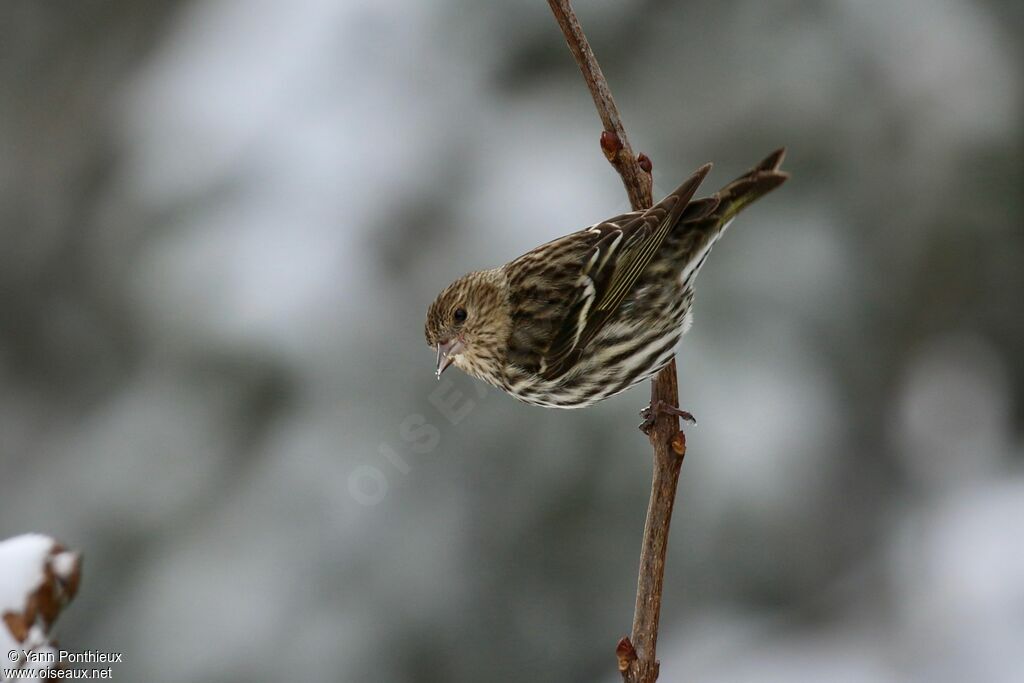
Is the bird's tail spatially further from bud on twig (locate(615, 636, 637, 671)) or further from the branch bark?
bud on twig (locate(615, 636, 637, 671))

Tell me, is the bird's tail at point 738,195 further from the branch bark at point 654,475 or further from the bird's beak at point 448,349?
the bird's beak at point 448,349

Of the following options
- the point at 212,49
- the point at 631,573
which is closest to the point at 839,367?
the point at 631,573

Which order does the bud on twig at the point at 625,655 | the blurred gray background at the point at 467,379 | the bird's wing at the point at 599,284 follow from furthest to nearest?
the blurred gray background at the point at 467,379 → the bird's wing at the point at 599,284 → the bud on twig at the point at 625,655

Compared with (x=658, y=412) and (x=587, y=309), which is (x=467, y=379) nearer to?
(x=587, y=309)

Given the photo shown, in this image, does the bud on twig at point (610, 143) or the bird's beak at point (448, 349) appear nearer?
the bud on twig at point (610, 143)

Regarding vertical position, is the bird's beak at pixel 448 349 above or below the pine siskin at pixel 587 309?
below

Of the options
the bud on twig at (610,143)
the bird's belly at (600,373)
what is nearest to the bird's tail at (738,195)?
the bird's belly at (600,373)
